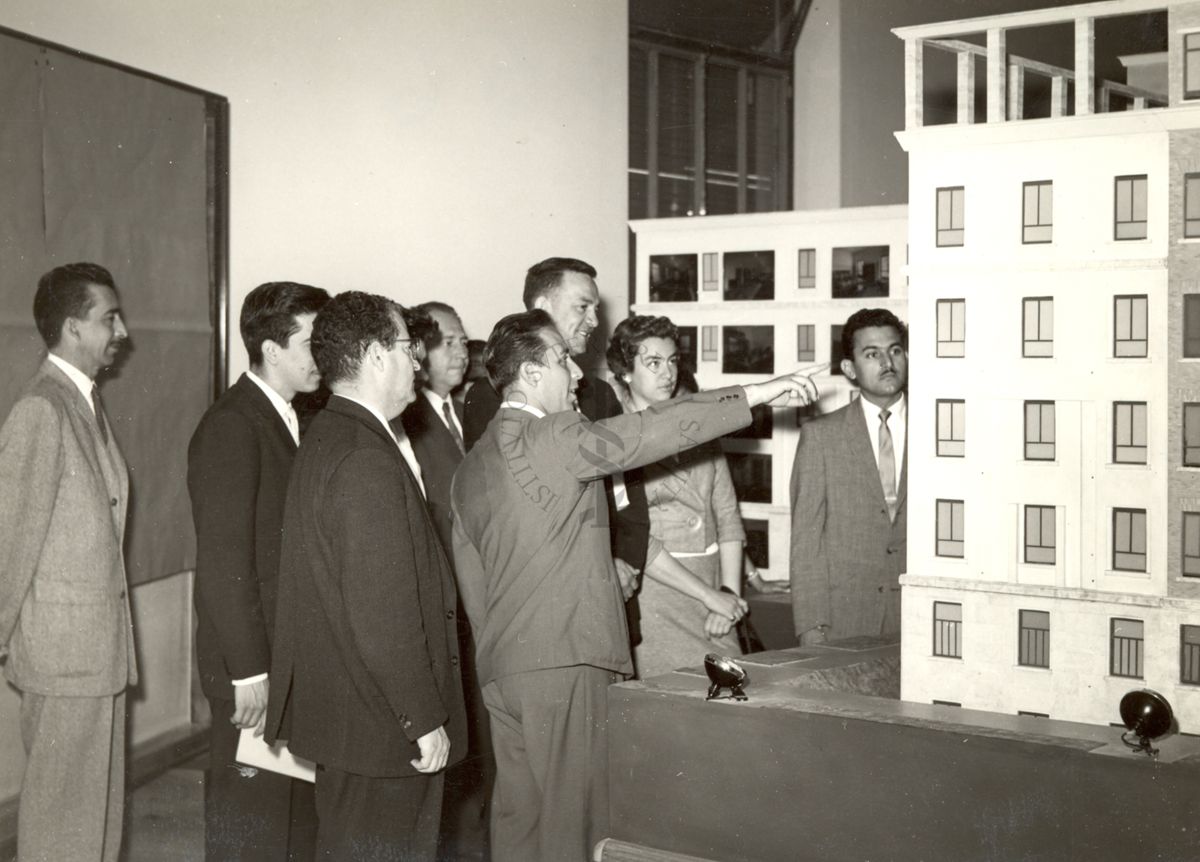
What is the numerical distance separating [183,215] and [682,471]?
1.97m

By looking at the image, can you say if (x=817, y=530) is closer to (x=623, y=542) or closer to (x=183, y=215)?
(x=623, y=542)

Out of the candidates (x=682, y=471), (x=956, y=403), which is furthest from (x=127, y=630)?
(x=956, y=403)

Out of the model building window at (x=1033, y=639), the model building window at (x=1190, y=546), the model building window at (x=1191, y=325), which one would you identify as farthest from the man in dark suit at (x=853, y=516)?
the model building window at (x=1191, y=325)

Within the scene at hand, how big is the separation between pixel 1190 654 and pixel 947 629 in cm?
46

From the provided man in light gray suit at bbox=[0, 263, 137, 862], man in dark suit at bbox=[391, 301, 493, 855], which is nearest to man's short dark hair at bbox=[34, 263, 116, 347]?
man in light gray suit at bbox=[0, 263, 137, 862]

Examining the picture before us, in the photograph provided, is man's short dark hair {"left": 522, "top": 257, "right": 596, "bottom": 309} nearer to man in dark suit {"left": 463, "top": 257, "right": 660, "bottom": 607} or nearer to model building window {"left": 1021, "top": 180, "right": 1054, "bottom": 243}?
man in dark suit {"left": 463, "top": 257, "right": 660, "bottom": 607}

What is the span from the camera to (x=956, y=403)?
2471 millimetres

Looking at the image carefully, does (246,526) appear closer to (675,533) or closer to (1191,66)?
(675,533)

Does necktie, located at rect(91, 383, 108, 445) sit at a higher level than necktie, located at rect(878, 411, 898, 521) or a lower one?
higher

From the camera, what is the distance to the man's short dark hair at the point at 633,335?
11.0 feet

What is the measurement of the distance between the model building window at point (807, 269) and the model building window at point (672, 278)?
1.42 ft

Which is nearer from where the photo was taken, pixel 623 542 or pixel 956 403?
pixel 956 403

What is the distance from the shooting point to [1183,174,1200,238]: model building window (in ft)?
7.27

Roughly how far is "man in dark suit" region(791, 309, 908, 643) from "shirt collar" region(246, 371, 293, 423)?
4.80 ft
